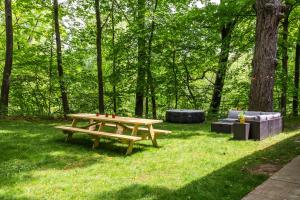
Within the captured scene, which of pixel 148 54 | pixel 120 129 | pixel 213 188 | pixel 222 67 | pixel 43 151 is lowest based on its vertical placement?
pixel 213 188

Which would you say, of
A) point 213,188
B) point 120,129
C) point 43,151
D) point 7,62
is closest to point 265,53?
point 120,129

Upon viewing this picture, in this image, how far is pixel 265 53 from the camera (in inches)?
423

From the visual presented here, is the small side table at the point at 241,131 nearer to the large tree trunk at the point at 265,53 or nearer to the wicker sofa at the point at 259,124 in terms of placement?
the wicker sofa at the point at 259,124

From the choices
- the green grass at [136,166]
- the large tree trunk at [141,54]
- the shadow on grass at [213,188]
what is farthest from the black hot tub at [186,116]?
the shadow on grass at [213,188]

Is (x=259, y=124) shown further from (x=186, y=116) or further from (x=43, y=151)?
(x=43, y=151)

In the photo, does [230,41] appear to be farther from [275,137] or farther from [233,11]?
[275,137]

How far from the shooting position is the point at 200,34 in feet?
57.8

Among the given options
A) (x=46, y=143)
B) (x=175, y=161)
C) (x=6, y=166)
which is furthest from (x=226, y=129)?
(x=6, y=166)

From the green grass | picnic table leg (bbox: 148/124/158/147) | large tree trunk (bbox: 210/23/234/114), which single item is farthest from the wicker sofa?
large tree trunk (bbox: 210/23/234/114)

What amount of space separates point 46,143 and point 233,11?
472 inches

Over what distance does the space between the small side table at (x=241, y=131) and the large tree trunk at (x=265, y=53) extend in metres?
2.05

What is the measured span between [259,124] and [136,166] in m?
4.41

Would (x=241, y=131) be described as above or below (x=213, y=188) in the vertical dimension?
above

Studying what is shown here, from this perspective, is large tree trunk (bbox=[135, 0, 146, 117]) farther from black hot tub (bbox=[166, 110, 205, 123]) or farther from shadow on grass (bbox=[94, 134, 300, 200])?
shadow on grass (bbox=[94, 134, 300, 200])
